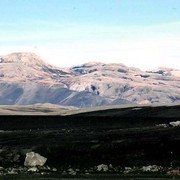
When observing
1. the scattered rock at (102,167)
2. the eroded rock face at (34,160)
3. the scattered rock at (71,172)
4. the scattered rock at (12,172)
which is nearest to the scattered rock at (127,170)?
the scattered rock at (102,167)

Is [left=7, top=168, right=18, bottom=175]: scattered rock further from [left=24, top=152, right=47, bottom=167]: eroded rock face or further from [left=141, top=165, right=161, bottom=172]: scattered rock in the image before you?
[left=141, top=165, right=161, bottom=172]: scattered rock

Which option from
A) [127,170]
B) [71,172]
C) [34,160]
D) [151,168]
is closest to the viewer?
[71,172]

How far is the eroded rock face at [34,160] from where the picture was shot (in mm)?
53081

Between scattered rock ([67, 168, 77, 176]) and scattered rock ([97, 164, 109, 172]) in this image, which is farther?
scattered rock ([97, 164, 109, 172])

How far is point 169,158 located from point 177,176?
9.63 meters

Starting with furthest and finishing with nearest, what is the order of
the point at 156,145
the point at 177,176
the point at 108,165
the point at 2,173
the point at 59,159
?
the point at 156,145 → the point at 59,159 → the point at 108,165 → the point at 2,173 → the point at 177,176

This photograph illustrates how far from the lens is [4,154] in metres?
57.7

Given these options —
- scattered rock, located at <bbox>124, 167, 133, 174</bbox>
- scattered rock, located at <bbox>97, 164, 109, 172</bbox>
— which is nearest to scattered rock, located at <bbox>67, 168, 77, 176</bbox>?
scattered rock, located at <bbox>97, 164, 109, 172</bbox>

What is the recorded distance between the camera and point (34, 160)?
5338cm

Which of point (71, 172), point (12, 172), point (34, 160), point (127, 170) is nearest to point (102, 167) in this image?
point (127, 170)

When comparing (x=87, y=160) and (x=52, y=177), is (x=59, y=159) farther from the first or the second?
(x=52, y=177)

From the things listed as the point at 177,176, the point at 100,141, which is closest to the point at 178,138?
the point at 100,141

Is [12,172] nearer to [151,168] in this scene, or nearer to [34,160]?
[34,160]

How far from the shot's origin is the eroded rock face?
53.1 meters
